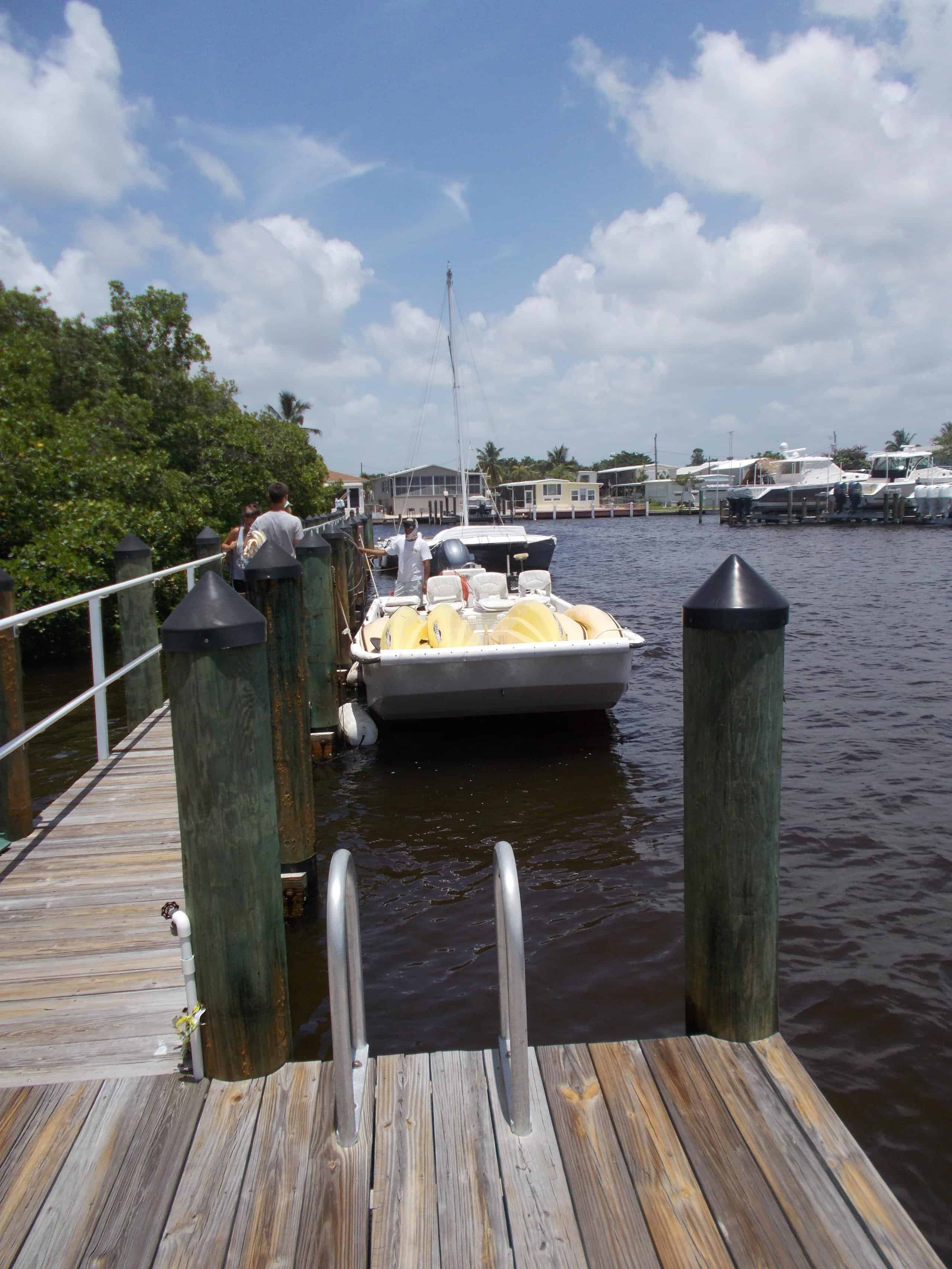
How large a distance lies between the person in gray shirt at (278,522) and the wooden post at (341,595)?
3.43m

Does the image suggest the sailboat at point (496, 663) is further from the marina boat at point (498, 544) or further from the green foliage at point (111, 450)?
the marina boat at point (498, 544)

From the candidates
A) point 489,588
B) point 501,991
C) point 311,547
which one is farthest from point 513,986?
point 489,588

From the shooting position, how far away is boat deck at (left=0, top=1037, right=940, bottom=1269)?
7.43 feet

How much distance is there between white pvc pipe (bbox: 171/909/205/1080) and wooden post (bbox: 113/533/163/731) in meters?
4.76

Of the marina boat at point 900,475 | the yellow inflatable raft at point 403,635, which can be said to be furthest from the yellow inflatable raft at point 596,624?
the marina boat at point 900,475

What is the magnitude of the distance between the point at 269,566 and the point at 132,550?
9.62ft

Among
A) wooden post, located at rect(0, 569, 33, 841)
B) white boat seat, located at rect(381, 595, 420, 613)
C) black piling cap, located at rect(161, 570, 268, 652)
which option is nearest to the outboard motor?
white boat seat, located at rect(381, 595, 420, 613)

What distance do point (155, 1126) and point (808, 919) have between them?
4.37 metres

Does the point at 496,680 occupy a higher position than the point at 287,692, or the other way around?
the point at 287,692

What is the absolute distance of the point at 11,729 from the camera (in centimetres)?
479

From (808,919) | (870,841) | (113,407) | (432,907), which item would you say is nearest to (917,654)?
(870,841)

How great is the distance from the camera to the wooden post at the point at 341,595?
12.1 meters

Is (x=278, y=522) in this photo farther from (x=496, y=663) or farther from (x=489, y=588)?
(x=489, y=588)

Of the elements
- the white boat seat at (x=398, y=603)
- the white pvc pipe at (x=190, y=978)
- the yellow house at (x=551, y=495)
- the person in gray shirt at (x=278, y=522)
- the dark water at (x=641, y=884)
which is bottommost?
the dark water at (x=641, y=884)
